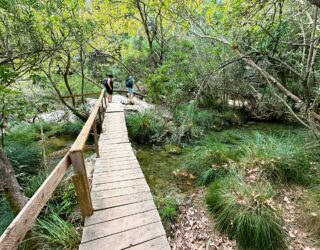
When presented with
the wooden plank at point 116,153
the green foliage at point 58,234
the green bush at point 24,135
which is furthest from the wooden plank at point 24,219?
the green bush at point 24,135

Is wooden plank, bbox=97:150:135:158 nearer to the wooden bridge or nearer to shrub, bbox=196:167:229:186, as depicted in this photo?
the wooden bridge

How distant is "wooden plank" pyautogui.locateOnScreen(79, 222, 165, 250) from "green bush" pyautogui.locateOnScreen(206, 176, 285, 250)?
140 centimetres

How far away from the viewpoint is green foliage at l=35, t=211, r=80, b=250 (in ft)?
10.2

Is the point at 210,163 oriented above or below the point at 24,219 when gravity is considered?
below

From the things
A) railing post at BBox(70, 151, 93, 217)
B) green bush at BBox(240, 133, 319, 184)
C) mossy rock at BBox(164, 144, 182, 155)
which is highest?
railing post at BBox(70, 151, 93, 217)

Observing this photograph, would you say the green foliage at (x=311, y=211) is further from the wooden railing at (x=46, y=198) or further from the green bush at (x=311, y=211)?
the wooden railing at (x=46, y=198)

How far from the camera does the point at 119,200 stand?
330cm

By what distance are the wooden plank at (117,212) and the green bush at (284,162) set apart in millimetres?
2724

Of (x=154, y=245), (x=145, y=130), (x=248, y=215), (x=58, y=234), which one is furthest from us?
(x=145, y=130)

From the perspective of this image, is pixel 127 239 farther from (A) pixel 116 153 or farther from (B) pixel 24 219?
(A) pixel 116 153

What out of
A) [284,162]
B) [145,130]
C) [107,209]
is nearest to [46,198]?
[107,209]

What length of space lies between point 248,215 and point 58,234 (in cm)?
307

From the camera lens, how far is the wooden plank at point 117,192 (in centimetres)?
340

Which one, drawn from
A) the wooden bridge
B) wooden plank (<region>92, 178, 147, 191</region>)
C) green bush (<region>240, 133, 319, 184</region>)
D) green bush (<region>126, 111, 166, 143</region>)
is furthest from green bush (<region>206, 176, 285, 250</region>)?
green bush (<region>126, 111, 166, 143</region>)
